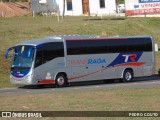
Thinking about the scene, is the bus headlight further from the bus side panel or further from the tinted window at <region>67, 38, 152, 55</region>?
the tinted window at <region>67, 38, 152, 55</region>

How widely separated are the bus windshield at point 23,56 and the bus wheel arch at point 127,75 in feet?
23.1

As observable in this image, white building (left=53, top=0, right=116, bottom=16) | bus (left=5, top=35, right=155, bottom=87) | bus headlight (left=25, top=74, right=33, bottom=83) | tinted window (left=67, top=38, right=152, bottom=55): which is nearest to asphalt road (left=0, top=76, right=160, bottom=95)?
bus headlight (left=25, top=74, right=33, bottom=83)

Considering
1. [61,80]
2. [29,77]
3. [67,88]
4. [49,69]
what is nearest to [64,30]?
[61,80]

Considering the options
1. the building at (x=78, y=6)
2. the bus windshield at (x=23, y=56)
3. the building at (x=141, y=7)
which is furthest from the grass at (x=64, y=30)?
the building at (x=78, y=6)

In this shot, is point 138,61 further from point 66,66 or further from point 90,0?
point 90,0

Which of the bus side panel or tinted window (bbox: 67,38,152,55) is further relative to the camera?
tinted window (bbox: 67,38,152,55)

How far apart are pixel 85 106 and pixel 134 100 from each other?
9.32ft

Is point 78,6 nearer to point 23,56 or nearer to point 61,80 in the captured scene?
point 61,80

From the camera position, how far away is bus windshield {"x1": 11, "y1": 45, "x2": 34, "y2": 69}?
111 feet

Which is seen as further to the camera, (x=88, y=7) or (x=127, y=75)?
(x=88, y=7)

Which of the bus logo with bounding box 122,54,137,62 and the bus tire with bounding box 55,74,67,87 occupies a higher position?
the bus logo with bounding box 122,54,137,62

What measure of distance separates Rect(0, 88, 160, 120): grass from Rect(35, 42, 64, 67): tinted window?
7.25 m

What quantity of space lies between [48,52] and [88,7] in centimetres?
5453

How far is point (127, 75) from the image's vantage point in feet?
126
